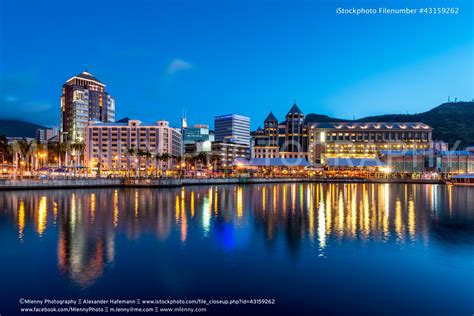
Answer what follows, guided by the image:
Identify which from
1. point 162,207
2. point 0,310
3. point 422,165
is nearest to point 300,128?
point 422,165

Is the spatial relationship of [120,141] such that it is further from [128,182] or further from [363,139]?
[363,139]

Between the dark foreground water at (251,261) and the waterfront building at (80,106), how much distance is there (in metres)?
154

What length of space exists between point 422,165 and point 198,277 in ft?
488

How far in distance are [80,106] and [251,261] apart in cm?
18154

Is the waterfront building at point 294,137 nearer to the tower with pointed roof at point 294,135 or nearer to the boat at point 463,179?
the tower with pointed roof at point 294,135

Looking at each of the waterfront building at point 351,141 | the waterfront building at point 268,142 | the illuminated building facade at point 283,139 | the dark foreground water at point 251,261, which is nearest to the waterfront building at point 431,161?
the waterfront building at point 351,141

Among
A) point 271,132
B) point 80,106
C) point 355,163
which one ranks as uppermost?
point 80,106

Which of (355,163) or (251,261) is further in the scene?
(355,163)

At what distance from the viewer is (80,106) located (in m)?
186

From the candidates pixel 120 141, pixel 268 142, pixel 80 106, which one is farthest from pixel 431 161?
pixel 80 106

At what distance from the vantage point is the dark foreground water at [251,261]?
17766 millimetres

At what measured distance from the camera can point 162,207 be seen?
50688 millimetres

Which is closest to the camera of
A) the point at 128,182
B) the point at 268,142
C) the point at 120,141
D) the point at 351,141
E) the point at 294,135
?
the point at 128,182

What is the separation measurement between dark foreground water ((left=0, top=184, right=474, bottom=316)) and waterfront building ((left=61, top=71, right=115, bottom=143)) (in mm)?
153911
